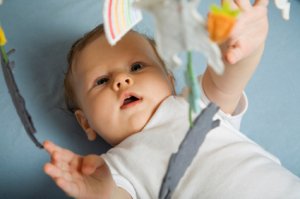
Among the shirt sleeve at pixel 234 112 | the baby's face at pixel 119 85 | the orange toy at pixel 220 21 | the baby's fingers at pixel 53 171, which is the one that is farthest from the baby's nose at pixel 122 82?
the orange toy at pixel 220 21

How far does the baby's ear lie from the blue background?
0.02 metres

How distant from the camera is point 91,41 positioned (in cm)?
85

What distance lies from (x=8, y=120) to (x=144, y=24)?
1.36 ft

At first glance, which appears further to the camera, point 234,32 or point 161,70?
point 161,70

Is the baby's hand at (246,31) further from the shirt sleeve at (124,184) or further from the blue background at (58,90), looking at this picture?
the blue background at (58,90)

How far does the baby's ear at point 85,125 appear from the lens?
2.84 feet

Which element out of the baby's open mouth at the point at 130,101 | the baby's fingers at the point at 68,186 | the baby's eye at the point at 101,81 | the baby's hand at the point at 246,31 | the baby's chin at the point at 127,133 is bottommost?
the baby's chin at the point at 127,133

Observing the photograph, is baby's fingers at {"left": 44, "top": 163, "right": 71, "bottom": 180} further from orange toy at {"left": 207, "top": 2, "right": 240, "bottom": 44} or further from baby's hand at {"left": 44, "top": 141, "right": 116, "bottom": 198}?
orange toy at {"left": 207, "top": 2, "right": 240, "bottom": 44}

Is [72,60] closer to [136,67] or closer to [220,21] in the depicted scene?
[136,67]

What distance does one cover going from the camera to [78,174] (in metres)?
0.61

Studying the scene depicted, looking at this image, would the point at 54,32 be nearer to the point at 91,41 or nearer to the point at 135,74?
the point at 91,41

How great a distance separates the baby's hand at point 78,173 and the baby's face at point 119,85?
0.40 feet

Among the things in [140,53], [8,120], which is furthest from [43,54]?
[140,53]

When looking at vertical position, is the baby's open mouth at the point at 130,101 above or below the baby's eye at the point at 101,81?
below
